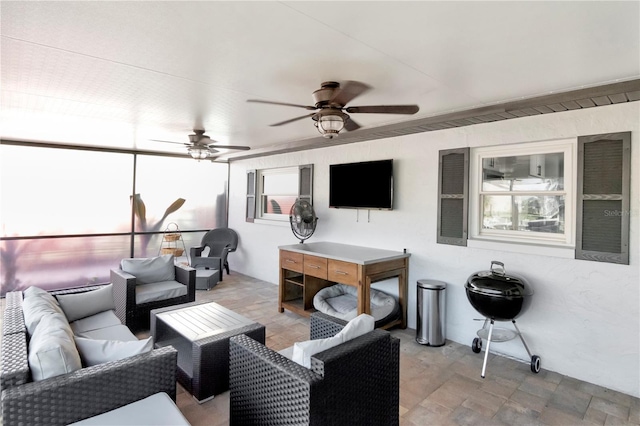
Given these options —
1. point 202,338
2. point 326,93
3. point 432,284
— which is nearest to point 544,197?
point 432,284

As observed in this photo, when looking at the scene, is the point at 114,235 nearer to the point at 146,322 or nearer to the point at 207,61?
the point at 146,322

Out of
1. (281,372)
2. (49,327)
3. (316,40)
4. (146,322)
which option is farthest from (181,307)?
(316,40)

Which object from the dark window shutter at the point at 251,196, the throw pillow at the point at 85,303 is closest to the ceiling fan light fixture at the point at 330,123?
the throw pillow at the point at 85,303

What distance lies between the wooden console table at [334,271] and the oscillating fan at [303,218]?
0.98 feet

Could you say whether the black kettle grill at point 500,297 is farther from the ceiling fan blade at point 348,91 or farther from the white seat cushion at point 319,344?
the ceiling fan blade at point 348,91

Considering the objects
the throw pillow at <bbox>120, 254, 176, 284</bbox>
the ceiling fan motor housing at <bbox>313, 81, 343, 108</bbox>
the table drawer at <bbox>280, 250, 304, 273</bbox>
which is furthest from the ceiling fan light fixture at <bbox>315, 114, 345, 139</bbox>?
the throw pillow at <bbox>120, 254, 176, 284</bbox>

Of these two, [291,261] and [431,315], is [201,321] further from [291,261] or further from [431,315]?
[431,315]

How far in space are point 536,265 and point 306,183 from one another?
3.36 meters

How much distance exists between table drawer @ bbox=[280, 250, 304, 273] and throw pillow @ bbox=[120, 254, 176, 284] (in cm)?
139

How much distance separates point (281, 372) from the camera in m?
1.74

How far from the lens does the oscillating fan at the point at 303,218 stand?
195 inches

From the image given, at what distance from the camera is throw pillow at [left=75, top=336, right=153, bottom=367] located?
1.87m

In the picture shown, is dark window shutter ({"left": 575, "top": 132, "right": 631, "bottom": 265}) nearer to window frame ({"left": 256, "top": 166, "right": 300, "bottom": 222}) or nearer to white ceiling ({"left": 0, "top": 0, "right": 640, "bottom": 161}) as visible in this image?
white ceiling ({"left": 0, "top": 0, "right": 640, "bottom": 161})

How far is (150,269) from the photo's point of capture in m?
4.15
